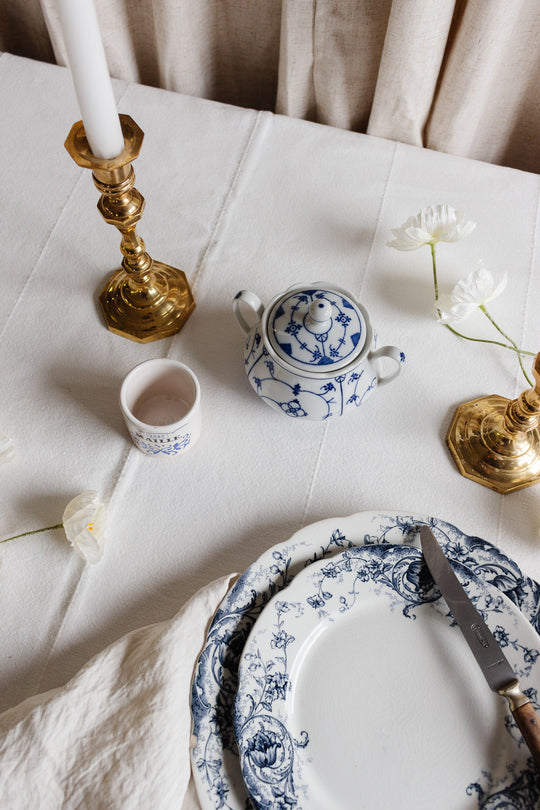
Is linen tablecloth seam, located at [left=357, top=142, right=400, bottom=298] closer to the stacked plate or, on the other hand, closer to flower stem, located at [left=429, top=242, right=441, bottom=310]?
flower stem, located at [left=429, top=242, right=441, bottom=310]

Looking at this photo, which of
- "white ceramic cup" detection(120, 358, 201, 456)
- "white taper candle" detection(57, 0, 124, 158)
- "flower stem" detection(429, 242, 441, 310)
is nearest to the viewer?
"white taper candle" detection(57, 0, 124, 158)

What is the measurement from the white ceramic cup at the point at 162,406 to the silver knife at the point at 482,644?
0.71ft

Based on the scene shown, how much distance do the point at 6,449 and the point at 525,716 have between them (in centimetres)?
47

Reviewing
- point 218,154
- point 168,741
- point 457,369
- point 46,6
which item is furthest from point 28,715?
point 46,6

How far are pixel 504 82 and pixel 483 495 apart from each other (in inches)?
22.5

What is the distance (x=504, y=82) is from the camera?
817 mm

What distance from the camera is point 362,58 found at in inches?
31.1

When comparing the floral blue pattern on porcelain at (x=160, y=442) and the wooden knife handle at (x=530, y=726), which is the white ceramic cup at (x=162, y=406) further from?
the wooden knife handle at (x=530, y=726)

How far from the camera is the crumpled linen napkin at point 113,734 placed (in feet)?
1.41

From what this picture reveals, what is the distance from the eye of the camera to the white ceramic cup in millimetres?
528

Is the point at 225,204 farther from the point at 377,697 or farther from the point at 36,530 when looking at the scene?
the point at 377,697

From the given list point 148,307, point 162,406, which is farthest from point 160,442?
point 148,307

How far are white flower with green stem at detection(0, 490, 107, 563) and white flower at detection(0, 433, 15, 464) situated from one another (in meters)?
0.07

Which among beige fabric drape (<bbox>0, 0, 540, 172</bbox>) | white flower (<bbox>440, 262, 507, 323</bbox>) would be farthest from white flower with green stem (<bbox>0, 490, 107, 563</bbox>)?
beige fabric drape (<bbox>0, 0, 540, 172</bbox>)
